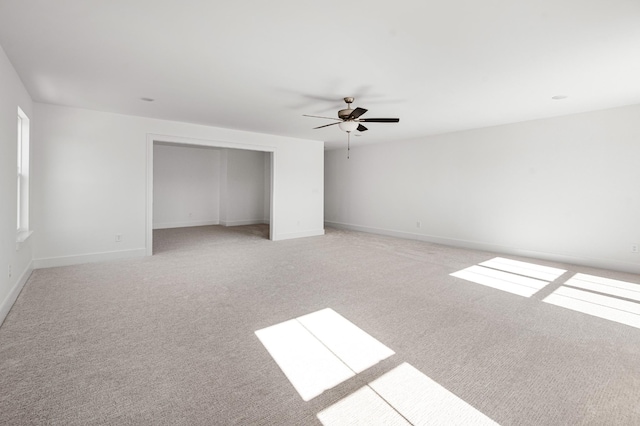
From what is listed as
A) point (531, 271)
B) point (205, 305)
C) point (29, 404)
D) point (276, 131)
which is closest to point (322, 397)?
point (29, 404)

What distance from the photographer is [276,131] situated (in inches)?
256

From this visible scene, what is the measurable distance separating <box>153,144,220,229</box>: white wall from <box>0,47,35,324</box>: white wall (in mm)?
5103

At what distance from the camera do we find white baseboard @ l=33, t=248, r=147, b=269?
4504mm

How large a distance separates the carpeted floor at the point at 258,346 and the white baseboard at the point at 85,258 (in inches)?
11.0

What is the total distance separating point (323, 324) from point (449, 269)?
277 cm

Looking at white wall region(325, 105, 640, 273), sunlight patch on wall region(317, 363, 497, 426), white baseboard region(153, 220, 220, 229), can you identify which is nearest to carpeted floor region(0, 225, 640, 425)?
sunlight patch on wall region(317, 363, 497, 426)

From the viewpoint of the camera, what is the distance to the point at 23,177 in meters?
4.14

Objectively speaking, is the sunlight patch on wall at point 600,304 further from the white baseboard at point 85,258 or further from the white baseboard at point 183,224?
the white baseboard at point 183,224

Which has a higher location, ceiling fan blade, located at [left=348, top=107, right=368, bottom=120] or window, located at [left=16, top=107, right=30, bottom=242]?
ceiling fan blade, located at [left=348, top=107, right=368, bottom=120]

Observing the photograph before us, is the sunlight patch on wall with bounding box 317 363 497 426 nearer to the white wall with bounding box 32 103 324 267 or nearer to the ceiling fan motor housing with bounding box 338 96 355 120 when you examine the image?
the ceiling fan motor housing with bounding box 338 96 355 120

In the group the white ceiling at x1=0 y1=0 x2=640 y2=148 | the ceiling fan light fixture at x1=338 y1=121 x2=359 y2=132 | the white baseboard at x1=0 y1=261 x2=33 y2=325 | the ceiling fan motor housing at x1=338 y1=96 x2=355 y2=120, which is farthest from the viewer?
the ceiling fan light fixture at x1=338 y1=121 x2=359 y2=132

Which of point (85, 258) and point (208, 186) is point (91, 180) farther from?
point (208, 186)

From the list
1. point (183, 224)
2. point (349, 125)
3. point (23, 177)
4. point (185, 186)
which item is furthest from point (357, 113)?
point (183, 224)

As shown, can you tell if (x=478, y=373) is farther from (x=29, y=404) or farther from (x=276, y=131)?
(x=276, y=131)
